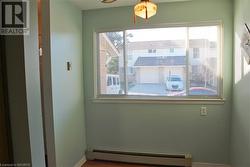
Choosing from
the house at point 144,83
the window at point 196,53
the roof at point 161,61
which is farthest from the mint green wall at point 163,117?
the roof at point 161,61

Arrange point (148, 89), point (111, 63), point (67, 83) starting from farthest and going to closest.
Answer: point (111, 63) → point (148, 89) → point (67, 83)

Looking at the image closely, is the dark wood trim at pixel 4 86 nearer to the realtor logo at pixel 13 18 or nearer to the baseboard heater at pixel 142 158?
the realtor logo at pixel 13 18

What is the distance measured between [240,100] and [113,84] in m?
1.76

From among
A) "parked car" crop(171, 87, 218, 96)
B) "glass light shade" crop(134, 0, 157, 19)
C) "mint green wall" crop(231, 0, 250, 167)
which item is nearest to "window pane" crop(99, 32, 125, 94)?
"parked car" crop(171, 87, 218, 96)

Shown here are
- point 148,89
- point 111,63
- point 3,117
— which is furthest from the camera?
point 111,63

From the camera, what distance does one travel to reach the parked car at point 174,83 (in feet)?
10.1

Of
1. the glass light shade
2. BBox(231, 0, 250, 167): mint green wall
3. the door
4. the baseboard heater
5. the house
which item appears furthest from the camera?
the baseboard heater

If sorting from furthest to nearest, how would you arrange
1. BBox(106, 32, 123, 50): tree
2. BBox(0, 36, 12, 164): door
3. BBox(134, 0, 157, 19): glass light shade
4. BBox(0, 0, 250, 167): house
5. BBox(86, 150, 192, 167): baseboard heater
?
BBox(106, 32, 123, 50): tree
BBox(86, 150, 192, 167): baseboard heater
BBox(0, 0, 250, 167): house
BBox(134, 0, 157, 19): glass light shade
BBox(0, 36, 12, 164): door

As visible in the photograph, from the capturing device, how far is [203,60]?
2986 millimetres

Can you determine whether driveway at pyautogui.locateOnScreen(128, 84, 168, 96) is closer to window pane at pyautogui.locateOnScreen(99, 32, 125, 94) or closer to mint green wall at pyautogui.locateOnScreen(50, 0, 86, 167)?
window pane at pyautogui.locateOnScreen(99, 32, 125, 94)

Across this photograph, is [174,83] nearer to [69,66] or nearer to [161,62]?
[161,62]

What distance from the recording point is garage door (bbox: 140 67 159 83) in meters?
3.15

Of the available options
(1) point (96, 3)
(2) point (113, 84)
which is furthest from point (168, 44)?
(1) point (96, 3)

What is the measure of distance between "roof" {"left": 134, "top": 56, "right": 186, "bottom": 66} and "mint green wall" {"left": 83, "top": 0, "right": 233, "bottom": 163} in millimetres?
516
